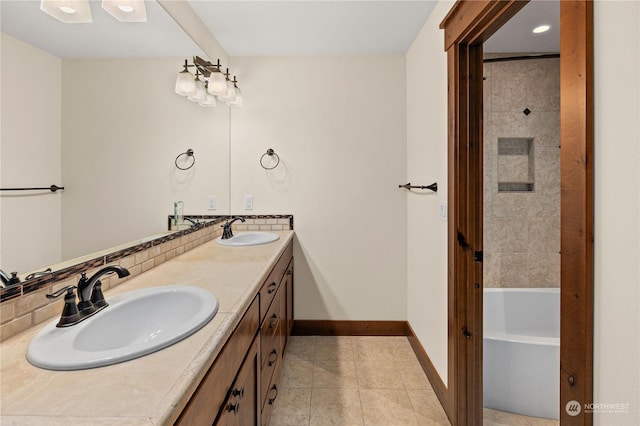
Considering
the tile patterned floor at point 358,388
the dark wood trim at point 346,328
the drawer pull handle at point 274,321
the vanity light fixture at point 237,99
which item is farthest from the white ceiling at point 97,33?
the dark wood trim at point 346,328

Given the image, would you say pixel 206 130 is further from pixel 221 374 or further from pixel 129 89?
pixel 221 374

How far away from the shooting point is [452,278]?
1.71 meters

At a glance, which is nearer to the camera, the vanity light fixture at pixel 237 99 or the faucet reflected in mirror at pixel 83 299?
the faucet reflected in mirror at pixel 83 299

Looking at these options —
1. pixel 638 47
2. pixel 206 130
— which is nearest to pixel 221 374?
pixel 638 47

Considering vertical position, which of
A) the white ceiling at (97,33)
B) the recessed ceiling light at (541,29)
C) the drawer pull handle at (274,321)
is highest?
the recessed ceiling light at (541,29)

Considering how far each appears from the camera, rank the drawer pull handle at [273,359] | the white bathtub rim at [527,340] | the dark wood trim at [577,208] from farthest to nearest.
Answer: the white bathtub rim at [527,340] → the drawer pull handle at [273,359] → the dark wood trim at [577,208]

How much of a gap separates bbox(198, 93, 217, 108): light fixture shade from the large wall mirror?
240mm

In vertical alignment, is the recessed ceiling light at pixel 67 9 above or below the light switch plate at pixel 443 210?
above

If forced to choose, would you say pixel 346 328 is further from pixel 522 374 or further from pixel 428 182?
pixel 428 182

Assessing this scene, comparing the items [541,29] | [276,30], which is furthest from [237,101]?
[541,29]

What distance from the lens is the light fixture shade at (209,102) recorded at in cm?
230

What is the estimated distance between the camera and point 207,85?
2289 mm

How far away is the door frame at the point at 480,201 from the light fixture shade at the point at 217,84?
5.00ft

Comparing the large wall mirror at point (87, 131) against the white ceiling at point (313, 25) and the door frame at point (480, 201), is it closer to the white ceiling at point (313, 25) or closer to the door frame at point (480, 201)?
the white ceiling at point (313, 25)
